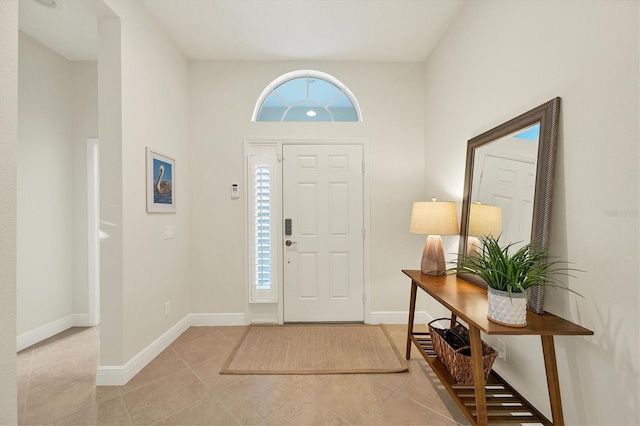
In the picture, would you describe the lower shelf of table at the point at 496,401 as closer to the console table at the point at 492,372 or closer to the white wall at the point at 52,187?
the console table at the point at 492,372

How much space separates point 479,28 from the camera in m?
2.07

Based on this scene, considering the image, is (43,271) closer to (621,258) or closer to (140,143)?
(140,143)

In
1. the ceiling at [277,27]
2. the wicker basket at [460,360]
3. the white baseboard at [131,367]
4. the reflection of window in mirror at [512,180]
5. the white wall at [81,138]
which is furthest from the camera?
the white wall at [81,138]

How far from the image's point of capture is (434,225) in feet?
7.13

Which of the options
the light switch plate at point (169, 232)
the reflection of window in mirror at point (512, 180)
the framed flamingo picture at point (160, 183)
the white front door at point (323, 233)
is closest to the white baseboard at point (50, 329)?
the light switch plate at point (169, 232)

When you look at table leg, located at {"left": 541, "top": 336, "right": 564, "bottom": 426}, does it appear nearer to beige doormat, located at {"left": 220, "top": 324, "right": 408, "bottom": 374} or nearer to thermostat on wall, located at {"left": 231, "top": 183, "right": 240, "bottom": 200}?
beige doormat, located at {"left": 220, "top": 324, "right": 408, "bottom": 374}

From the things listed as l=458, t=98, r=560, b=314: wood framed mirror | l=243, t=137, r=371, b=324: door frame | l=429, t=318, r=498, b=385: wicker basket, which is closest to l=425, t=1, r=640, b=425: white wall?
l=458, t=98, r=560, b=314: wood framed mirror

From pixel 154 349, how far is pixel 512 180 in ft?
9.64

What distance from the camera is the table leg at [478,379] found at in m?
1.31

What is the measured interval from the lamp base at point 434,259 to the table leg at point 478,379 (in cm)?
91

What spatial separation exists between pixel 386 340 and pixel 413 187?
1601 millimetres

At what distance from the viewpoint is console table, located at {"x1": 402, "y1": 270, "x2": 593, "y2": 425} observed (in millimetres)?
1231

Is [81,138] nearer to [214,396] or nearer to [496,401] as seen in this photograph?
[214,396]

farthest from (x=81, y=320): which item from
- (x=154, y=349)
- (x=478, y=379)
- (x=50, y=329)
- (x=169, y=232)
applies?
(x=478, y=379)
